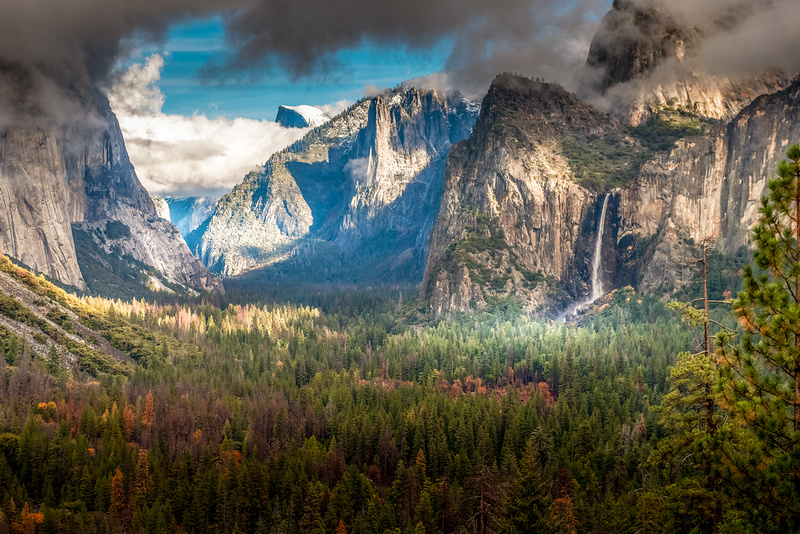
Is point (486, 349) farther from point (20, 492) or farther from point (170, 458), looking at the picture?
point (20, 492)

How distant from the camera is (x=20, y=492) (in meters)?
90.6

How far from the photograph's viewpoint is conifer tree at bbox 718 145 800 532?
25547 millimetres

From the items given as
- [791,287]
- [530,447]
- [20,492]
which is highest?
[791,287]

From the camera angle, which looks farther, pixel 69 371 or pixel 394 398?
pixel 69 371

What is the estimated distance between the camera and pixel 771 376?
27641 millimetres

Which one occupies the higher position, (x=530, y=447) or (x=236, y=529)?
(x=530, y=447)

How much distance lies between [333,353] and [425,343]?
26.3 meters

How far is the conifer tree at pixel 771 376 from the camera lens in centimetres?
2555

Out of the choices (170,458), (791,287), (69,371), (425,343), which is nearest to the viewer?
(791,287)

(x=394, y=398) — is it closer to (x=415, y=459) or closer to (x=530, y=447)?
(x=415, y=459)

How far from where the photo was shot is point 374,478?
10056 cm

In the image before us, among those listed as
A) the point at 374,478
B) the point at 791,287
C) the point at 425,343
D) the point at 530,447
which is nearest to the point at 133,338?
the point at 425,343

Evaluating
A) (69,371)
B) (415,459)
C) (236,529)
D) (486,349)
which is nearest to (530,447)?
(415,459)

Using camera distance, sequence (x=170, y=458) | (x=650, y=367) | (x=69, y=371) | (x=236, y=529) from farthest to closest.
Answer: (x=69, y=371)
(x=650, y=367)
(x=170, y=458)
(x=236, y=529)
